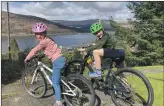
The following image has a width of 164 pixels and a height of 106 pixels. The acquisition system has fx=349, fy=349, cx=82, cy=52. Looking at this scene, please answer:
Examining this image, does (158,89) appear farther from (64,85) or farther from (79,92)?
(64,85)

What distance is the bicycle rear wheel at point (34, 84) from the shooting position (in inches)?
287

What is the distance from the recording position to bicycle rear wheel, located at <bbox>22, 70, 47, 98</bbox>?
7.30m

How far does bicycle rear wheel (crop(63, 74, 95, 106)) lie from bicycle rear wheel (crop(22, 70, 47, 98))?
0.80 m

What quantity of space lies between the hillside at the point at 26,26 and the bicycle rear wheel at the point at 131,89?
5.20 meters

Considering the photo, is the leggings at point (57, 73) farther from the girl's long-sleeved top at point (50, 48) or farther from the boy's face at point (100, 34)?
the boy's face at point (100, 34)

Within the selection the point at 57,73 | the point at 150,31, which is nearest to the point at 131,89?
the point at 57,73

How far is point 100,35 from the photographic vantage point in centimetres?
647

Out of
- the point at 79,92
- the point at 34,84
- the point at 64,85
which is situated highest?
the point at 64,85

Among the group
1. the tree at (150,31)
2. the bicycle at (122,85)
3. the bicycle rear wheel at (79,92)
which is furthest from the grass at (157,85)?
the tree at (150,31)

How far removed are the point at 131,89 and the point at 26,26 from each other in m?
10.7

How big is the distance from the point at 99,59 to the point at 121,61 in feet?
1.67

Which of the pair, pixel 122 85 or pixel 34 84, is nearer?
pixel 122 85

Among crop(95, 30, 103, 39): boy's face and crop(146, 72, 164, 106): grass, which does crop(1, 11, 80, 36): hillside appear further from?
crop(95, 30, 103, 39): boy's face

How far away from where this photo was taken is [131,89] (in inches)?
249
